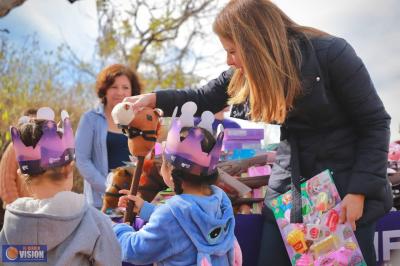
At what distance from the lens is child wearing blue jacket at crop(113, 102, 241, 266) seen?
217cm

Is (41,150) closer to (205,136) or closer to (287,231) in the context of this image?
(205,136)

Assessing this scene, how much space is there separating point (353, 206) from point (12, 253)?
56.1 inches

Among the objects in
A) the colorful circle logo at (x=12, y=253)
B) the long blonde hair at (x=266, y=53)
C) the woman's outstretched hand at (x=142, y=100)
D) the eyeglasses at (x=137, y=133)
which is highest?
the long blonde hair at (x=266, y=53)

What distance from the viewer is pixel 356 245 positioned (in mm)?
2262

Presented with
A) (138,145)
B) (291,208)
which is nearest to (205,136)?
(138,145)

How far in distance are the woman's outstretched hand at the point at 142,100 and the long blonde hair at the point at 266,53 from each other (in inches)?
19.8

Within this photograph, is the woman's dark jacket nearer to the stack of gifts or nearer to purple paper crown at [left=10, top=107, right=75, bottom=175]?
the stack of gifts

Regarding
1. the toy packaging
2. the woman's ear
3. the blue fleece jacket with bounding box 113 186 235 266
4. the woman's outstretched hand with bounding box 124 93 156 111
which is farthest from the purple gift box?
the woman's ear

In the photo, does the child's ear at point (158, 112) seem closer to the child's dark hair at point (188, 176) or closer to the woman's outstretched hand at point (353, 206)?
the child's dark hair at point (188, 176)

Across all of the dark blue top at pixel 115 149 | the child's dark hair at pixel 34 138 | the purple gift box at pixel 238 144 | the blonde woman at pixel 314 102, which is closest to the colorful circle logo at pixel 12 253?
the child's dark hair at pixel 34 138

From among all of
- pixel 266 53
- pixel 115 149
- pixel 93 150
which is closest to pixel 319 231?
pixel 266 53

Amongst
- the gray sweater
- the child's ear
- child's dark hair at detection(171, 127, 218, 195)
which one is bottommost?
the gray sweater

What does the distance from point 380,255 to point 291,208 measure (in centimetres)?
74

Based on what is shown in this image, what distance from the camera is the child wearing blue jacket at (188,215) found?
2170 mm
